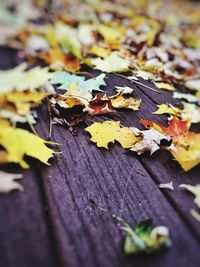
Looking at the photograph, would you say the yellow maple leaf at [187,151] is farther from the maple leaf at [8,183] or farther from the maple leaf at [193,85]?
the maple leaf at [193,85]

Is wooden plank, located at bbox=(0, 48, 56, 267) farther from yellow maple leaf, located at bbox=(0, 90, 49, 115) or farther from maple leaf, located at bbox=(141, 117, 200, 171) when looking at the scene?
maple leaf, located at bbox=(141, 117, 200, 171)

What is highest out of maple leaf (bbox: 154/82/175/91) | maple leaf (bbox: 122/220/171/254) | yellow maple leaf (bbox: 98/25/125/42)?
yellow maple leaf (bbox: 98/25/125/42)

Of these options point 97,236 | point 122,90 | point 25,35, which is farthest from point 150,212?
point 25,35

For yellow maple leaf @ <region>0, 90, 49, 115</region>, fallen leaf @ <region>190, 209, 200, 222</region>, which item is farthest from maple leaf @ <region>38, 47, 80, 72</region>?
fallen leaf @ <region>190, 209, 200, 222</region>

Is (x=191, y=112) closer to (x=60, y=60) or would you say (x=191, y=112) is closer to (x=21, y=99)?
(x=21, y=99)

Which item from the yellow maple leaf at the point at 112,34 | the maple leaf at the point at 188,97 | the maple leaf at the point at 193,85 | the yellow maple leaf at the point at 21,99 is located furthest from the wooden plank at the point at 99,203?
the yellow maple leaf at the point at 112,34

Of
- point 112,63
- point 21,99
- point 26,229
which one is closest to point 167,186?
point 26,229

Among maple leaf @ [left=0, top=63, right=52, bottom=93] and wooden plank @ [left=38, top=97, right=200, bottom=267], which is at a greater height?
maple leaf @ [left=0, top=63, right=52, bottom=93]
